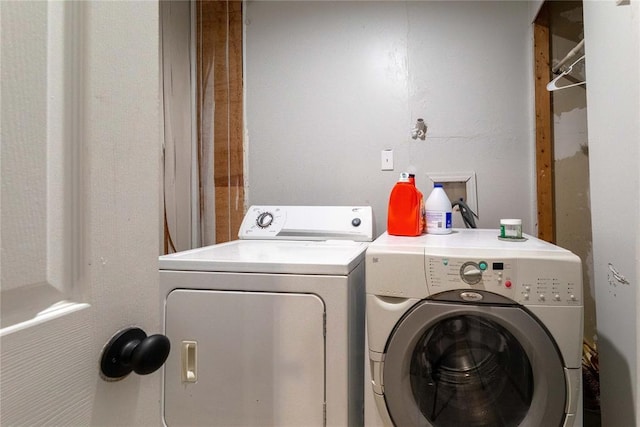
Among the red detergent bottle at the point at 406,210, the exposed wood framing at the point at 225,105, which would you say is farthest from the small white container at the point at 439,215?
the exposed wood framing at the point at 225,105

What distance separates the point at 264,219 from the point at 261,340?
35.0 inches

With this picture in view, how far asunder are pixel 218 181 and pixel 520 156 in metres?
1.83

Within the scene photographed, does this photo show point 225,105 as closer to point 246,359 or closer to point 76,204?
point 246,359

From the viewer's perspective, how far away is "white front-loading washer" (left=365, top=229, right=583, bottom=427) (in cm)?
98

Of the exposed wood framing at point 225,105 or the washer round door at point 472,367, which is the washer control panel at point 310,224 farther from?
the washer round door at point 472,367

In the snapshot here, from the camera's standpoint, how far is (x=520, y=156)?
186cm

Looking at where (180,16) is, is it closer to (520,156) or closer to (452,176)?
(452,176)

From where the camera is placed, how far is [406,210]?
148 cm

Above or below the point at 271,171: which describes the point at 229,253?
below

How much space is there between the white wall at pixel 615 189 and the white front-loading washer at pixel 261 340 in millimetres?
833

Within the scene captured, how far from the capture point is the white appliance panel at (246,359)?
108 cm

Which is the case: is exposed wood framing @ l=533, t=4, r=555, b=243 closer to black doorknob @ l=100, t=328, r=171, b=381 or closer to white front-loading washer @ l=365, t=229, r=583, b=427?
white front-loading washer @ l=365, t=229, r=583, b=427

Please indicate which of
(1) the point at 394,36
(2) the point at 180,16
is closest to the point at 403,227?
(1) the point at 394,36

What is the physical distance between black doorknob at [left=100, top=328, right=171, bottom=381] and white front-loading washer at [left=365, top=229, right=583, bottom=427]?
0.77m
